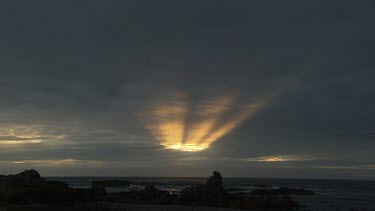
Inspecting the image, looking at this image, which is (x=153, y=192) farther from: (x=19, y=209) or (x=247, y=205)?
(x=19, y=209)

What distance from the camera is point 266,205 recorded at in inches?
1435

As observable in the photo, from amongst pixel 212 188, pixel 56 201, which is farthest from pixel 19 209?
pixel 212 188

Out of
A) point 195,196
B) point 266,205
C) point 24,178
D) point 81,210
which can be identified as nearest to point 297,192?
point 195,196

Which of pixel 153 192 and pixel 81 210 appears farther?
pixel 153 192

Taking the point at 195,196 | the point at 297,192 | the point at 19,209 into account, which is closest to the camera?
the point at 19,209

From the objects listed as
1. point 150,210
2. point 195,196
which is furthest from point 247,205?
point 195,196

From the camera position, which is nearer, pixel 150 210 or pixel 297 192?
pixel 150 210

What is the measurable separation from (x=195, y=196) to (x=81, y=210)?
2615 centimetres

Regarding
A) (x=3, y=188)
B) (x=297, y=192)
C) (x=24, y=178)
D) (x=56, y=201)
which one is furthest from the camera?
(x=297, y=192)

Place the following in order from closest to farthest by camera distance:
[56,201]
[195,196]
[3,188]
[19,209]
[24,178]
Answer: [19,209], [56,201], [3,188], [24,178], [195,196]

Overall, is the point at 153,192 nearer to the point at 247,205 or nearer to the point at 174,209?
the point at 247,205

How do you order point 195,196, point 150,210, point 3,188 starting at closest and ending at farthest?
point 150,210 → point 3,188 → point 195,196

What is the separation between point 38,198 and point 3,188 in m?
5.10

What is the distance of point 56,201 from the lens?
32031 mm
